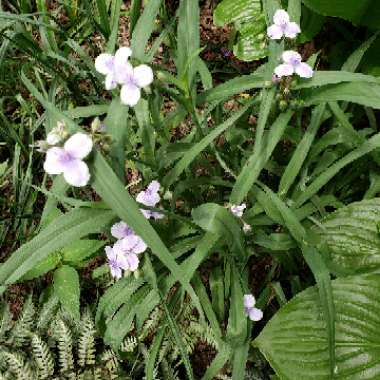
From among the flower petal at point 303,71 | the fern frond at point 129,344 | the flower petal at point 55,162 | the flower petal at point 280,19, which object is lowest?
the fern frond at point 129,344

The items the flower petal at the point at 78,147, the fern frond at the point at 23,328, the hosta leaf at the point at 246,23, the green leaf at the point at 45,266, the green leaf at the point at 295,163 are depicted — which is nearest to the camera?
the flower petal at the point at 78,147

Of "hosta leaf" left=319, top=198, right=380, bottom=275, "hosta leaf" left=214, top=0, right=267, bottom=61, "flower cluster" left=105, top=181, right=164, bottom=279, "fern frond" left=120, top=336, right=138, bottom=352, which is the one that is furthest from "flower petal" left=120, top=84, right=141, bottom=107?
"hosta leaf" left=214, top=0, right=267, bottom=61

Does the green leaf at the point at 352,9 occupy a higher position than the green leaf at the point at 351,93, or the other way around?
the green leaf at the point at 352,9

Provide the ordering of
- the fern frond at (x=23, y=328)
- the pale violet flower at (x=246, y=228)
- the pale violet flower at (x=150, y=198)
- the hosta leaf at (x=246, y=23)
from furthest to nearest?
the hosta leaf at (x=246, y=23) → the fern frond at (x=23, y=328) → the pale violet flower at (x=246, y=228) → the pale violet flower at (x=150, y=198)

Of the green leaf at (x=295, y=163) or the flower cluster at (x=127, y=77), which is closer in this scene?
the flower cluster at (x=127, y=77)

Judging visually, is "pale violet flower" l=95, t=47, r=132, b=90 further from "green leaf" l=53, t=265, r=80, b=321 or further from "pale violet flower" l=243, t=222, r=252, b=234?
"green leaf" l=53, t=265, r=80, b=321

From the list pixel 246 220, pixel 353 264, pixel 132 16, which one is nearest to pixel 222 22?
pixel 132 16

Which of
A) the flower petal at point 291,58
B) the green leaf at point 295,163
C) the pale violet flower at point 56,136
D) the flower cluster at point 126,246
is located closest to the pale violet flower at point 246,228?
the green leaf at point 295,163

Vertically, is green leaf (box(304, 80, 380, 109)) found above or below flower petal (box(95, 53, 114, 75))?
below

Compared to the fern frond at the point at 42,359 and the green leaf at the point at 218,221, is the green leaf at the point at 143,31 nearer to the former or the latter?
the green leaf at the point at 218,221
